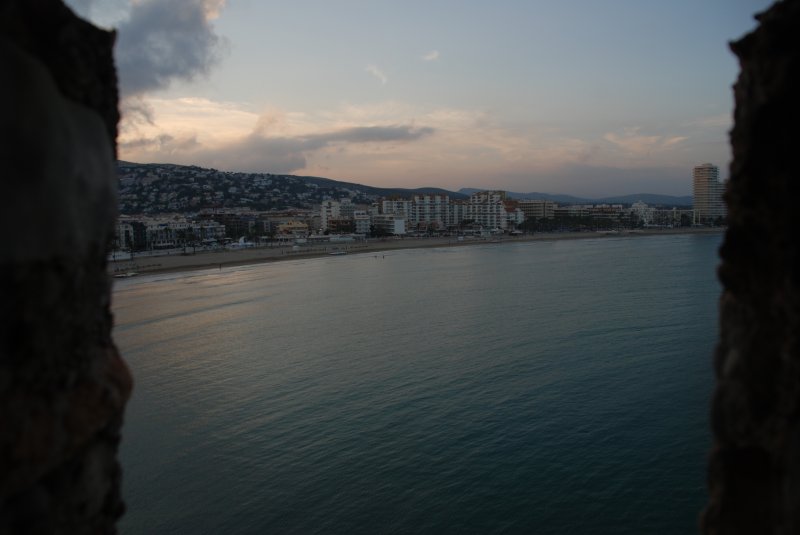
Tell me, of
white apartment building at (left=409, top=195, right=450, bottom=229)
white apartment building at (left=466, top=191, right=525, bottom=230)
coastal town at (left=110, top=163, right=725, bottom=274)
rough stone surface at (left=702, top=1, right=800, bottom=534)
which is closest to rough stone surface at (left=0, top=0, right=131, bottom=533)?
Answer: rough stone surface at (left=702, top=1, right=800, bottom=534)

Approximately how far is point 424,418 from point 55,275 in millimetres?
13363

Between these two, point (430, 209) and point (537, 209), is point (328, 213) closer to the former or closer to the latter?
point (430, 209)

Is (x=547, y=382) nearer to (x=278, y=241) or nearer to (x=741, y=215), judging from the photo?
(x=741, y=215)

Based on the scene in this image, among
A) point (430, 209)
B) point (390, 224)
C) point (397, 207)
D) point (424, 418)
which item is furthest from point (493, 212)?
point (424, 418)

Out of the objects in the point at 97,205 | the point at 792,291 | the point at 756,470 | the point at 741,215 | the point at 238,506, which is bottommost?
the point at 238,506

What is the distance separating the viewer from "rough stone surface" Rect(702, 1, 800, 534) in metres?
4.19

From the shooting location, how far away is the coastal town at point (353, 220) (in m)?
104

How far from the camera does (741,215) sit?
4.76 meters

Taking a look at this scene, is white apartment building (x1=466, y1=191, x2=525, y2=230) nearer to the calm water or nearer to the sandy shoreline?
the sandy shoreline

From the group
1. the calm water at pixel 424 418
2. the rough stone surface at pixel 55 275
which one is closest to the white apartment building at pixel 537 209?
the calm water at pixel 424 418

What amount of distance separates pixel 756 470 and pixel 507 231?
139066 millimetres

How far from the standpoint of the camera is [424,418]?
16312 millimetres

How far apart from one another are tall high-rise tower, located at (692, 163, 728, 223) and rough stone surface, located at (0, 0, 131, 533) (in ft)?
623

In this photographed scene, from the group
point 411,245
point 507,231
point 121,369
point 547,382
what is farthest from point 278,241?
point 121,369
